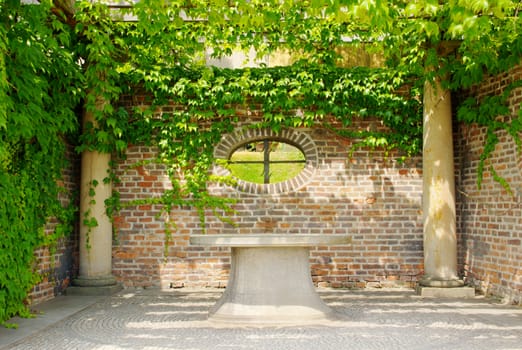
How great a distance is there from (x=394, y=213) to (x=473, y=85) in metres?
2.06

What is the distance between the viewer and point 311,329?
17.9ft

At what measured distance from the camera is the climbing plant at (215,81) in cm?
700

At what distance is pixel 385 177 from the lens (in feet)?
28.0

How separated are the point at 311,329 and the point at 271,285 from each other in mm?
599

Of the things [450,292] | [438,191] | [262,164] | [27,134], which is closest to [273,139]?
[262,164]

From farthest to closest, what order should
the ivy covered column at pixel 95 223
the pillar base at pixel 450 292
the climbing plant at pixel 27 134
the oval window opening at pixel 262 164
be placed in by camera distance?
the oval window opening at pixel 262 164, the ivy covered column at pixel 95 223, the pillar base at pixel 450 292, the climbing plant at pixel 27 134

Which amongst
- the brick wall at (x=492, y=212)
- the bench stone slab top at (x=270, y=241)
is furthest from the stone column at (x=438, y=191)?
the bench stone slab top at (x=270, y=241)

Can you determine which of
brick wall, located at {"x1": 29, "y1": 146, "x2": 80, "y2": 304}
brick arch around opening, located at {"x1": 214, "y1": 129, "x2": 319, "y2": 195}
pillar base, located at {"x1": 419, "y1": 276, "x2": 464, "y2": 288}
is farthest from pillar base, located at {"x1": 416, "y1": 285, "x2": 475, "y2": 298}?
brick wall, located at {"x1": 29, "y1": 146, "x2": 80, "y2": 304}

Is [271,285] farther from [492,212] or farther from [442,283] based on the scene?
[492,212]

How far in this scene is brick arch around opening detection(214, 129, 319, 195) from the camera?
8.51 metres

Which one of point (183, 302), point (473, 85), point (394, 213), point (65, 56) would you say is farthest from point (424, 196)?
point (65, 56)

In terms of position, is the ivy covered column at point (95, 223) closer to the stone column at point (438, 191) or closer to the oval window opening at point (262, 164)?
the oval window opening at point (262, 164)

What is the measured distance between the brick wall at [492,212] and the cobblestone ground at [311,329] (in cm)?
44

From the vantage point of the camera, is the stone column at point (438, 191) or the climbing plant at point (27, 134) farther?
the stone column at point (438, 191)
